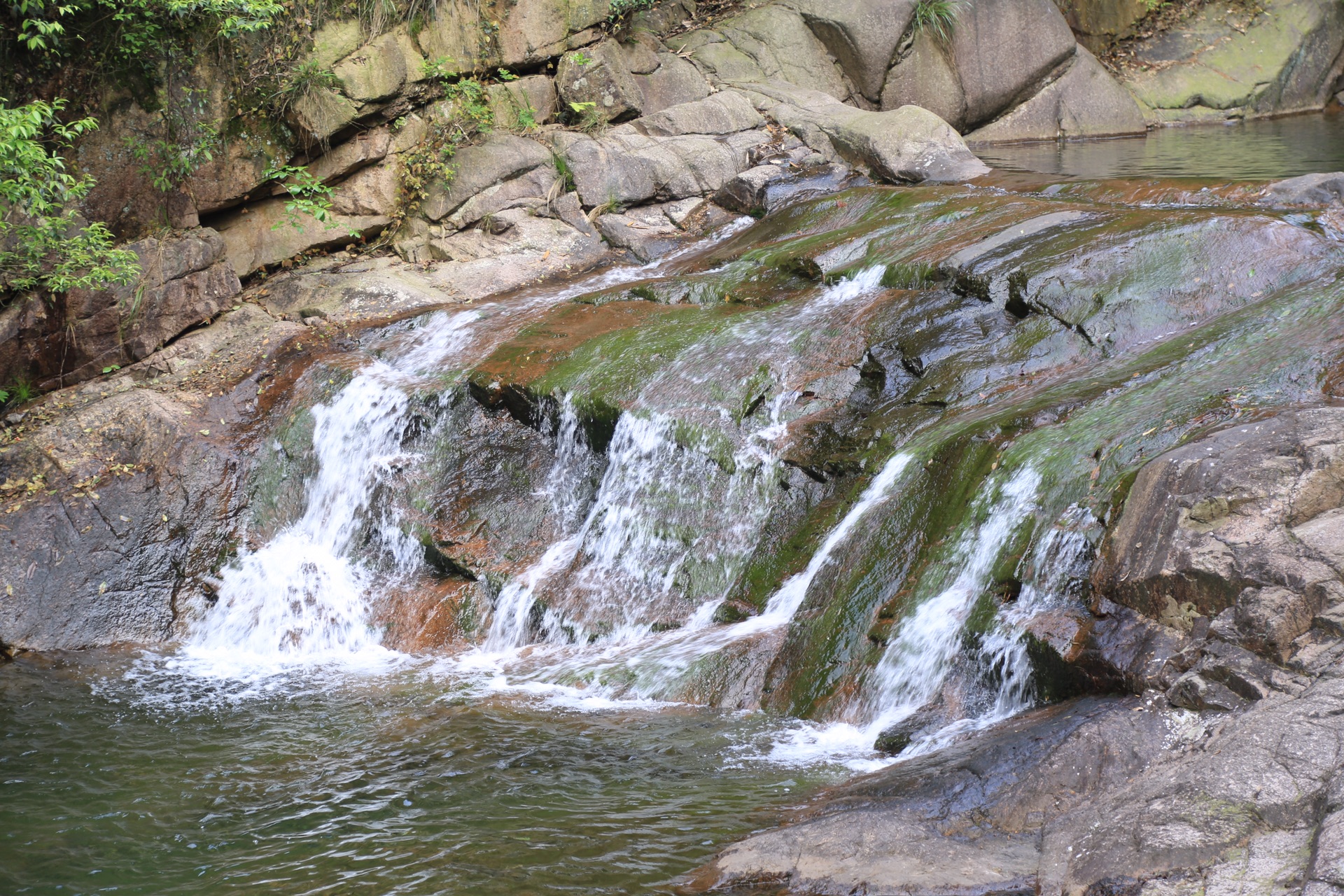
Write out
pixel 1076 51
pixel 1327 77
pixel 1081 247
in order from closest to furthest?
pixel 1081 247 < pixel 1076 51 < pixel 1327 77

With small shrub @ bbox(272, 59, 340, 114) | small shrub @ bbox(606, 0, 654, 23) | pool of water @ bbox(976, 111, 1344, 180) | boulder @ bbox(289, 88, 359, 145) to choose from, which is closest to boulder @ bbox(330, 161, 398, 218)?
boulder @ bbox(289, 88, 359, 145)

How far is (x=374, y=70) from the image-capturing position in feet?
37.8

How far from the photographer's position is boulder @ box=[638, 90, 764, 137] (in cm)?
1298

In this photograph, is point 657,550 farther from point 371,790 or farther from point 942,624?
point 371,790

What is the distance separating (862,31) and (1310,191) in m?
8.63

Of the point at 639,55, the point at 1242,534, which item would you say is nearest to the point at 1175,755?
the point at 1242,534

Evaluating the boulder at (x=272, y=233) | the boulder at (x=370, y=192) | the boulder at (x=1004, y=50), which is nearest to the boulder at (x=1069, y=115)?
the boulder at (x=1004, y=50)

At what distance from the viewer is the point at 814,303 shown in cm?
888

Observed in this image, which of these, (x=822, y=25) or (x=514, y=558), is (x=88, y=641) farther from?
(x=822, y=25)

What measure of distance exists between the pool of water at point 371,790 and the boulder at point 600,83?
8414 mm

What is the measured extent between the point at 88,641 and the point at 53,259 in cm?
366

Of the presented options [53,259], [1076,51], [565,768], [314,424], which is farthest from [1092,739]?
[1076,51]

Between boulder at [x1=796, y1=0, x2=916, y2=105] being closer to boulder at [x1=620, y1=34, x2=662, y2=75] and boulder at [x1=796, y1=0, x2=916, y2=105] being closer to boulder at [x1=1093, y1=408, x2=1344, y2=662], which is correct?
boulder at [x1=620, y1=34, x2=662, y2=75]

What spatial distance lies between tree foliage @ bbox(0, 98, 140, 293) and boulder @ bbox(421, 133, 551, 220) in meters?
3.39
